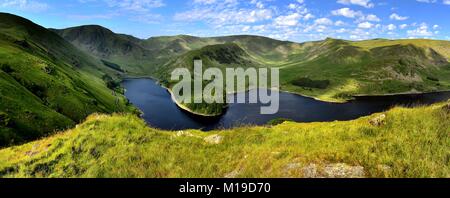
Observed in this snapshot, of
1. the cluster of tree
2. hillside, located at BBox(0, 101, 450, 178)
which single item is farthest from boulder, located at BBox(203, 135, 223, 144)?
the cluster of tree

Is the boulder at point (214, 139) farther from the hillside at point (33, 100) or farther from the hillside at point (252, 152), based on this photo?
the hillside at point (33, 100)

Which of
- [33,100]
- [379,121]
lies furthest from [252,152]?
[33,100]

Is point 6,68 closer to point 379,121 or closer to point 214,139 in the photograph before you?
point 214,139

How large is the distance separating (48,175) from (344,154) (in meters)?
14.8

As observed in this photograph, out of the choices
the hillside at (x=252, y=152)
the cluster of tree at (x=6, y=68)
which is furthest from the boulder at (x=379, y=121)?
the cluster of tree at (x=6, y=68)

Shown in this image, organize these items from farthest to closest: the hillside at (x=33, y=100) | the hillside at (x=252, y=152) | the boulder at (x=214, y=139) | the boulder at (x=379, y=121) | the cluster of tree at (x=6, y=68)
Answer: the cluster of tree at (x=6, y=68) < the hillside at (x=33, y=100) < the boulder at (x=214, y=139) < the boulder at (x=379, y=121) < the hillside at (x=252, y=152)

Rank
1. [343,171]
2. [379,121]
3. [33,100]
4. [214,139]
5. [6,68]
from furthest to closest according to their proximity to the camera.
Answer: [6,68], [33,100], [214,139], [379,121], [343,171]

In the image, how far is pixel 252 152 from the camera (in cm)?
1752

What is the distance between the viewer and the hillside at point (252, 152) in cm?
1366

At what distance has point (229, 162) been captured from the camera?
16.4 m

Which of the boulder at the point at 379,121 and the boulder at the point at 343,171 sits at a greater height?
the boulder at the point at 379,121
